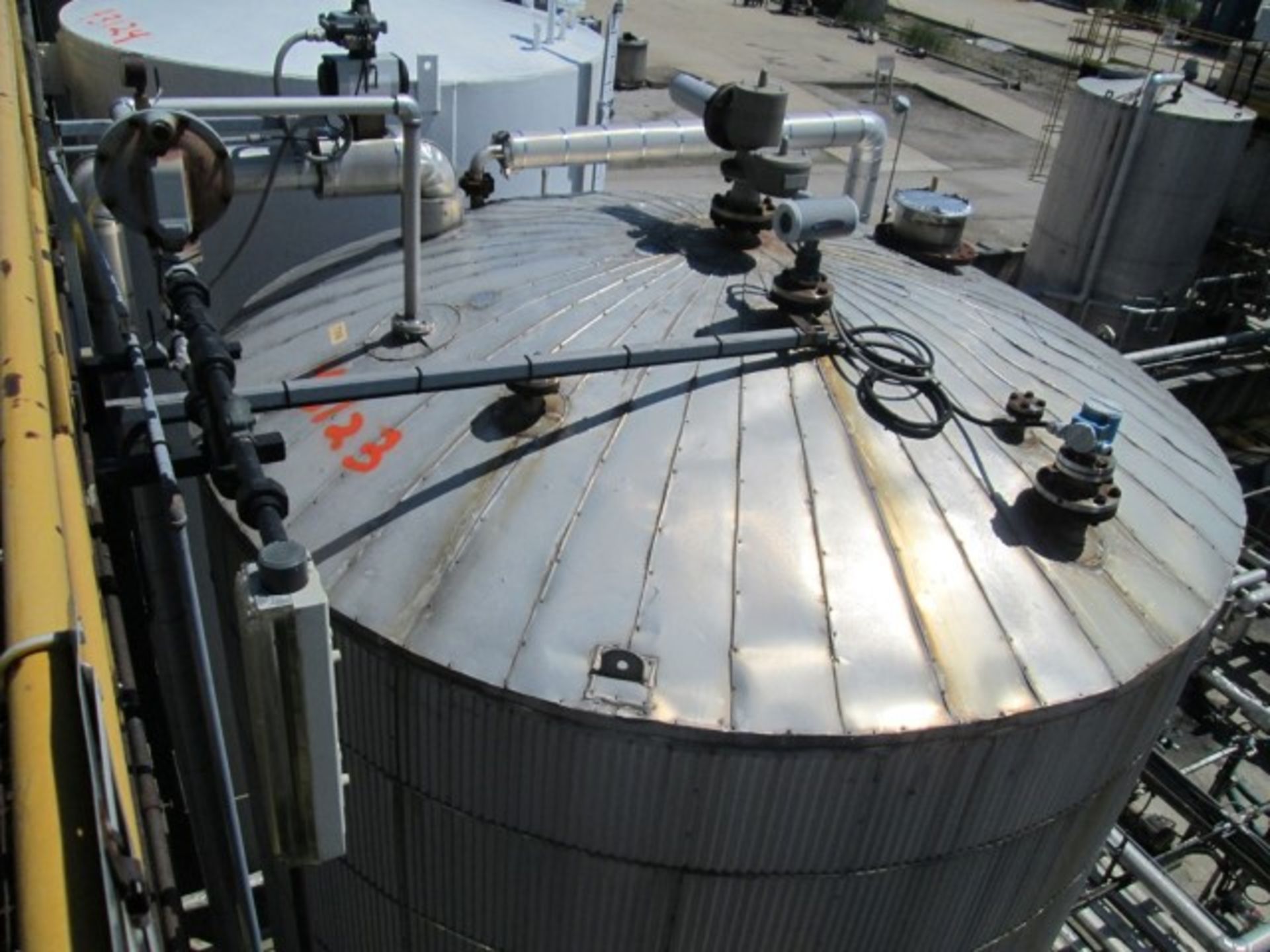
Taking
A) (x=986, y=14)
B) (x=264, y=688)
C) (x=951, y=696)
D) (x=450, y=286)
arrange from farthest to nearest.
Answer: (x=986, y=14)
(x=450, y=286)
(x=951, y=696)
(x=264, y=688)

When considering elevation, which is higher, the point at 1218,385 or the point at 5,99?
the point at 5,99

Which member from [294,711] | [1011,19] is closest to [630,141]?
[294,711]

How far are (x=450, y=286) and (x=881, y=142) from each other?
20.8 ft

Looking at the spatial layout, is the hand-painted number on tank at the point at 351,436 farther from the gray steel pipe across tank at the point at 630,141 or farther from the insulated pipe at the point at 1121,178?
the insulated pipe at the point at 1121,178

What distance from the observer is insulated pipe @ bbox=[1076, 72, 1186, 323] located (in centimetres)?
1748

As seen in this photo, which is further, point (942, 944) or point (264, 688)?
point (942, 944)

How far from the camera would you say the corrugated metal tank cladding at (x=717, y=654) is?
18.6 feet

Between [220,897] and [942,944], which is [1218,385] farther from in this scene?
[220,897]

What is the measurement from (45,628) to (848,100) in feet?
152

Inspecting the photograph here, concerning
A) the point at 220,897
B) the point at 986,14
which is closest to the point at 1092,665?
the point at 220,897

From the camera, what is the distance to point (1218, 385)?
680 inches

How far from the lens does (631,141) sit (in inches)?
431

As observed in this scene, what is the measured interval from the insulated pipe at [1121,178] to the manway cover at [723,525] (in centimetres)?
1132

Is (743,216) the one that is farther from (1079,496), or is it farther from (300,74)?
(300,74)
